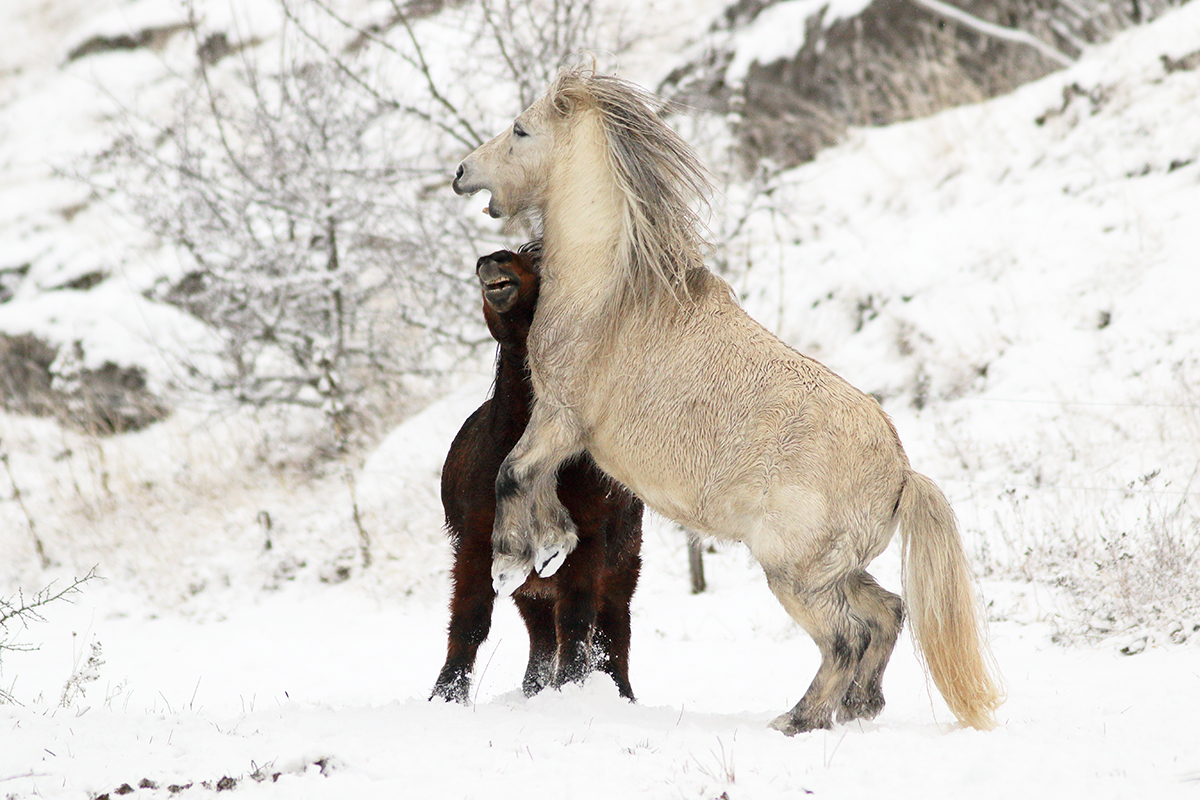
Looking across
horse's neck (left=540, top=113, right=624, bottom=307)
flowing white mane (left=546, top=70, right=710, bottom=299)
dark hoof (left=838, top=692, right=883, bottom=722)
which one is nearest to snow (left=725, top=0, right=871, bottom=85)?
flowing white mane (left=546, top=70, right=710, bottom=299)

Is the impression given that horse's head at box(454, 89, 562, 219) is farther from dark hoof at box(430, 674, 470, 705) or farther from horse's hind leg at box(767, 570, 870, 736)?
dark hoof at box(430, 674, 470, 705)

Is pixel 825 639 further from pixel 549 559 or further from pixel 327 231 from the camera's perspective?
pixel 327 231

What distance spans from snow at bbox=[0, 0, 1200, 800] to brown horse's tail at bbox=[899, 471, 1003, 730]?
6.8 inches

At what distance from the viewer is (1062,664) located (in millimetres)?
4922

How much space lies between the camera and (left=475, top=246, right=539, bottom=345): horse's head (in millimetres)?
3771

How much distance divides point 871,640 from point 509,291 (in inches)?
70.7

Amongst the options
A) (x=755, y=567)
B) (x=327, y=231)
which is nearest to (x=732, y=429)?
(x=755, y=567)

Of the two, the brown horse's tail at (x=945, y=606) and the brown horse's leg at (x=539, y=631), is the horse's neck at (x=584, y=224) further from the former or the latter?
the brown horse's leg at (x=539, y=631)

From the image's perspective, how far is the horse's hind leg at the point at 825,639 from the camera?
3.26 meters

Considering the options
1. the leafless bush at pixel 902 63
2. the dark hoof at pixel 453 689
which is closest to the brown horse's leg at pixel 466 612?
the dark hoof at pixel 453 689

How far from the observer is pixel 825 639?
10.8ft

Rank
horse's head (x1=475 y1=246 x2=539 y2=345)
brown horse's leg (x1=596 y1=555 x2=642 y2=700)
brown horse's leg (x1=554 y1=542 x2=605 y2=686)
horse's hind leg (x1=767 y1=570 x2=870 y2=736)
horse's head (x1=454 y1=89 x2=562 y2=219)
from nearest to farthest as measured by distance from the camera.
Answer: horse's hind leg (x1=767 y1=570 x2=870 y2=736)
horse's head (x1=475 y1=246 x2=539 y2=345)
horse's head (x1=454 y1=89 x2=562 y2=219)
brown horse's leg (x1=554 y1=542 x2=605 y2=686)
brown horse's leg (x1=596 y1=555 x2=642 y2=700)

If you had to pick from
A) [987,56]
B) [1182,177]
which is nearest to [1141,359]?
[1182,177]

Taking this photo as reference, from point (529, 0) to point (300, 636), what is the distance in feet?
18.6
